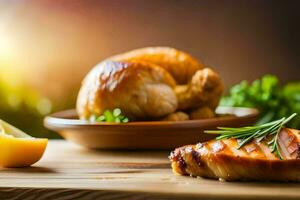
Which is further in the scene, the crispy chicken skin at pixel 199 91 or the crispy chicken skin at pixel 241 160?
the crispy chicken skin at pixel 199 91

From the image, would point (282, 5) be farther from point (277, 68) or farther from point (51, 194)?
point (51, 194)

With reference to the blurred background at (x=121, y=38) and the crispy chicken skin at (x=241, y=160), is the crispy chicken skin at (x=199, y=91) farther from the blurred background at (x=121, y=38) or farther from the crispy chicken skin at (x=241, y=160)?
the blurred background at (x=121, y=38)

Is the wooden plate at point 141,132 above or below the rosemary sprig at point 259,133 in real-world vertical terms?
below

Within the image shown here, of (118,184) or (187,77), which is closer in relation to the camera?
(118,184)

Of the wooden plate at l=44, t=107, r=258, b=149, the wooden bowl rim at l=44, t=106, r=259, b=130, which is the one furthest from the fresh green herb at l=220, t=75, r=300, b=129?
the wooden plate at l=44, t=107, r=258, b=149

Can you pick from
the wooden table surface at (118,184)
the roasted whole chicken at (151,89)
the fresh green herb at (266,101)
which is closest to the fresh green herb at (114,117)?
the roasted whole chicken at (151,89)

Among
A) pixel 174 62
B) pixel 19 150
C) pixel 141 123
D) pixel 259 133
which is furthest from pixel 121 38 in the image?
pixel 259 133

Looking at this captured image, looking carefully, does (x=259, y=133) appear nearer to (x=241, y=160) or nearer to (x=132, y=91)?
(x=241, y=160)
